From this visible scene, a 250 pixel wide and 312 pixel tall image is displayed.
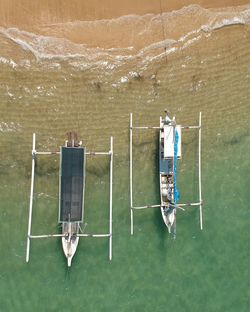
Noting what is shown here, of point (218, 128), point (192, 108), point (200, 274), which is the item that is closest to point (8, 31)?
point (192, 108)

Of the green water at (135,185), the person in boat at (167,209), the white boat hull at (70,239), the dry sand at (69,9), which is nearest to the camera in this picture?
the dry sand at (69,9)

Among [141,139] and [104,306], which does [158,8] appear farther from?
[104,306]

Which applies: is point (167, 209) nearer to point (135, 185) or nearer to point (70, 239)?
point (135, 185)

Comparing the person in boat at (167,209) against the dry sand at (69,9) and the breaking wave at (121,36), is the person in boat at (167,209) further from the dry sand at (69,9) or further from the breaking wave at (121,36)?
the dry sand at (69,9)

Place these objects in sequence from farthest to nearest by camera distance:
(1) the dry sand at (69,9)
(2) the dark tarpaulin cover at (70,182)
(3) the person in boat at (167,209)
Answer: (3) the person in boat at (167,209), (1) the dry sand at (69,9), (2) the dark tarpaulin cover at (70,182)

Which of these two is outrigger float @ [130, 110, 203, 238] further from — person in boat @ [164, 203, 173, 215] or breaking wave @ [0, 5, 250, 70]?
breaking wave @ [0, 5, 250, 70]

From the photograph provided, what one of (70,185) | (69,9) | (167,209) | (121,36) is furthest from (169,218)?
(69,9)

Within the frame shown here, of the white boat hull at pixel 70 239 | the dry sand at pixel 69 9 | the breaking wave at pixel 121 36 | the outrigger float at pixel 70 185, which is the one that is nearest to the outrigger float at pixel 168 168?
the outrigger float at pixel 70 185
